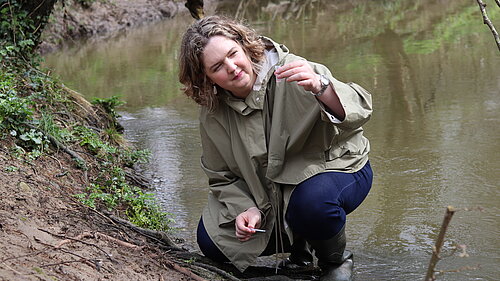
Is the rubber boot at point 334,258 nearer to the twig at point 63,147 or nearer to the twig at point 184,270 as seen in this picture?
the twig at point 184,270

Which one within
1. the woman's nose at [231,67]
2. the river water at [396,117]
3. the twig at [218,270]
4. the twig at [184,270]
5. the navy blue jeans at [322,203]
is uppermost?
the woman's nose at [231,67]

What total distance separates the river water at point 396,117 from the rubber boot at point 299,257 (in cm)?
23

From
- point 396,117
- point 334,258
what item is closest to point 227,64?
point 334,258

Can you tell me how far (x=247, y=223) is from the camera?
9.52ft

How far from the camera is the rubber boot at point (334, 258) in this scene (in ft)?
9.54

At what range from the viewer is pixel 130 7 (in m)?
15.4

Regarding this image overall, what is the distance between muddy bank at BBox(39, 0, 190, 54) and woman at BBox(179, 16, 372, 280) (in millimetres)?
9053

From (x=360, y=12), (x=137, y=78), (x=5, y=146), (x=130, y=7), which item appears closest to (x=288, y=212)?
(x=5, y=146)

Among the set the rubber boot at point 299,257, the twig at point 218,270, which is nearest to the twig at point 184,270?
the twig at point 218,270

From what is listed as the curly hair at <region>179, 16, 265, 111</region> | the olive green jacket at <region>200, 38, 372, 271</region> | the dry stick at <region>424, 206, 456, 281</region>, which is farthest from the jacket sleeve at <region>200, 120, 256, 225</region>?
the dry stick at <region>424, 206, 456, 281</region>

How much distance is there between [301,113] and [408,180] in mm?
1800

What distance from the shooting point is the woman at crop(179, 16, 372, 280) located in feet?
9.12

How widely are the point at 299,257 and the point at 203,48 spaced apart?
1.06m

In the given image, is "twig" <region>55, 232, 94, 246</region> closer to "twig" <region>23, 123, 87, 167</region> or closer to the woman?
the woman
